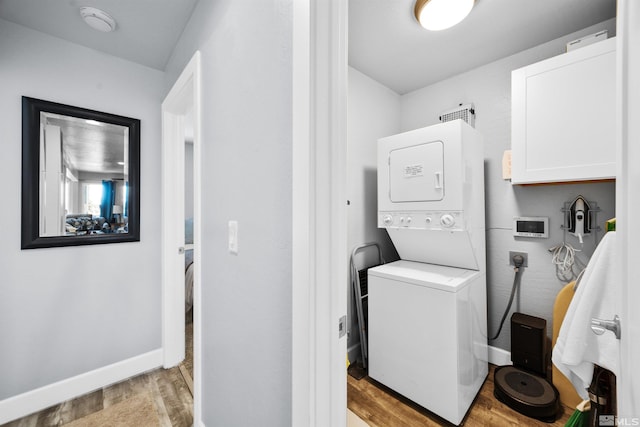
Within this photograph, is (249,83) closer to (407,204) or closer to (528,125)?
(407,204)

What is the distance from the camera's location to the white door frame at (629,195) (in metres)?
0.57

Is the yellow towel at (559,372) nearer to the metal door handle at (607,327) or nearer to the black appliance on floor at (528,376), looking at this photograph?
the black appliance on floor at (528,376)

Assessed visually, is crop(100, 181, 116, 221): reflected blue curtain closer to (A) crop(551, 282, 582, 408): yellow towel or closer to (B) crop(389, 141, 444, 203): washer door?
(B) crop(389, 141, 444, 203): washer door

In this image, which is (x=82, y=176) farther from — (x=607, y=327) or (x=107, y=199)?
(x=607, y=327)

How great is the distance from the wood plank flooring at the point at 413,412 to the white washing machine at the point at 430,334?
7 cm

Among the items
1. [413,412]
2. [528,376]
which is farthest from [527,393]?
[413,412]

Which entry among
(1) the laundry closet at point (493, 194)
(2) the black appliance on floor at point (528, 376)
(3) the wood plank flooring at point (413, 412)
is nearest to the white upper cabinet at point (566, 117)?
(1) the laundry closet at point (493, 194)

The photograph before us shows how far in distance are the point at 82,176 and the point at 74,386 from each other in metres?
1.46

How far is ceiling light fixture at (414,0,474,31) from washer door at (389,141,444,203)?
0.72 meters

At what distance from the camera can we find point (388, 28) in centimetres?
A: 175

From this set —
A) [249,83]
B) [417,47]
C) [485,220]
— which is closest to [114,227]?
[249,83]

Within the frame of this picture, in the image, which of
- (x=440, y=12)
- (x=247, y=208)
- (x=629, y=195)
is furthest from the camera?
(x=440, y=12)

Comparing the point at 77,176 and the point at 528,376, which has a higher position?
the point at 77,176

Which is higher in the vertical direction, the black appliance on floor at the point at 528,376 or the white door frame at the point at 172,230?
the white door frame at the point at 172,230
